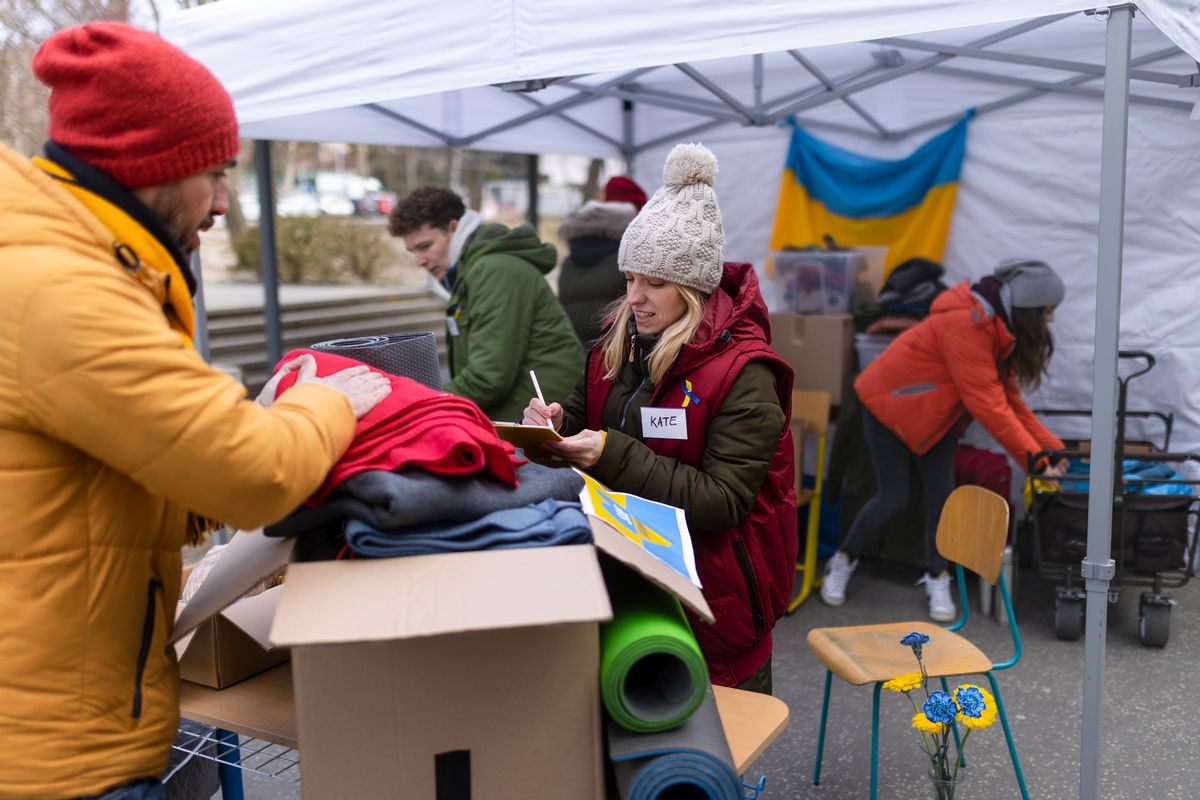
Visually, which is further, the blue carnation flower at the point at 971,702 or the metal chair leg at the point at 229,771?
the blue carnation flower at the point at 971,702

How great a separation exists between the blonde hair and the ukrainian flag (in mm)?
3299

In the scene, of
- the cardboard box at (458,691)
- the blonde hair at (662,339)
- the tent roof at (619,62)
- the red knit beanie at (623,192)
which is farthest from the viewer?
the red knit beanie at (623,192)

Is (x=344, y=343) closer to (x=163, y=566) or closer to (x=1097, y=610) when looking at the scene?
(x=163, y=566)

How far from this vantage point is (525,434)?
1.64 m

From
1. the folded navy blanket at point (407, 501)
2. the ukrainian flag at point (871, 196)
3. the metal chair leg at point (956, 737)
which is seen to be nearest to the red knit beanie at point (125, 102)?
the folded navy blanket at point (407, 501)

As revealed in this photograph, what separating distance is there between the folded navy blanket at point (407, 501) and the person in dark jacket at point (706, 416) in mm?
517

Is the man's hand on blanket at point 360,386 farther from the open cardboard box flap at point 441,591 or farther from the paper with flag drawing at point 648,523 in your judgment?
the paper with flag drawing at point 648,523

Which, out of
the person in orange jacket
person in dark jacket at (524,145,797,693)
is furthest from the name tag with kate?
the person in orange jacket

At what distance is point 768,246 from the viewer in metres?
5.59

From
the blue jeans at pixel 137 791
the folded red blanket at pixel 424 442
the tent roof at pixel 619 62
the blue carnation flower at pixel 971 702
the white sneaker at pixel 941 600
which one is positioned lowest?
the white sneaker at pixel 941 600

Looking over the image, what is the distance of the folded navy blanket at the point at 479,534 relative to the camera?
114 cm

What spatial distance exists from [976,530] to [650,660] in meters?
1.77

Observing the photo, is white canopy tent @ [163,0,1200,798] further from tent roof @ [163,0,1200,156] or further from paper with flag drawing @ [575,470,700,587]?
paper with flag drawing @ [575,470,700,587]

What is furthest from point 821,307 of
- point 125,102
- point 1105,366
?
point 125,102
